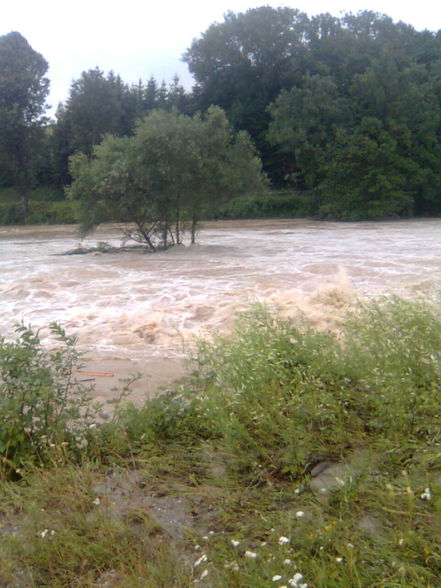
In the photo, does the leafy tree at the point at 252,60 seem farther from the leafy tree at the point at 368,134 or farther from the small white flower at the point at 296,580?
the small white flower at the point at 296,580

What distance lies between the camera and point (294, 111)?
3762 centimetres

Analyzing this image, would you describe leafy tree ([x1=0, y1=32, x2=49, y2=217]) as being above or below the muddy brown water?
above

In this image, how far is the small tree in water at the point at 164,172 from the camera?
21.5 metres

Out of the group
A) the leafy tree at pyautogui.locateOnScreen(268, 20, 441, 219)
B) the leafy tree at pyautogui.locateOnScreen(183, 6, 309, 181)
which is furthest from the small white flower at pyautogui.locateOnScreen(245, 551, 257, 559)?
the leafy tree at pyautogui.locateOnScreen(183, 6, 309, 181)

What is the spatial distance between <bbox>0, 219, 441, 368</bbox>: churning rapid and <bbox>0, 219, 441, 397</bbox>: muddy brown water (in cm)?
3

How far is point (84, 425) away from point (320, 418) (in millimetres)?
1673

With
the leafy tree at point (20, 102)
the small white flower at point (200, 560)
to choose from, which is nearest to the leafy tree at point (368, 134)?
the leafy tree at point (20, 102)

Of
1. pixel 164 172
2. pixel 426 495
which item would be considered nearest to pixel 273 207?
pixel 164 172

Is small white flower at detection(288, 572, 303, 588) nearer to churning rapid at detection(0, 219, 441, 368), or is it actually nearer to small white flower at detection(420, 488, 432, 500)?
small white flower at detection(420, 488, 432, 500)

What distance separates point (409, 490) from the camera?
276 centimetres

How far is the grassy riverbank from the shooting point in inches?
109

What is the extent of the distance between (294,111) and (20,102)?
1564 cm

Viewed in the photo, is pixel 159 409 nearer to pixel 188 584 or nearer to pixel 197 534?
pixel 197 534

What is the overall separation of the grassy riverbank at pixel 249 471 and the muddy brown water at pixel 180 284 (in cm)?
170
